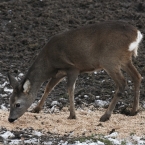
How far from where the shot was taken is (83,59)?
934cm

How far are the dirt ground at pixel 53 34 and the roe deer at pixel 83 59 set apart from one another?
16.9 inches

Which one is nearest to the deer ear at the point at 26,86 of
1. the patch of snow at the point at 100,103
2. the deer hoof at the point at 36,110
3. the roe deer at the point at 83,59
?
the roe deer at the point at 83,59

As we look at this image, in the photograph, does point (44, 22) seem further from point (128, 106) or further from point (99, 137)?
point (99, 137)

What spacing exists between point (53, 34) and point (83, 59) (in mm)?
4900

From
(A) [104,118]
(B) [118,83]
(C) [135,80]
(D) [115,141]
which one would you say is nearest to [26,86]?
(A) [104,118]

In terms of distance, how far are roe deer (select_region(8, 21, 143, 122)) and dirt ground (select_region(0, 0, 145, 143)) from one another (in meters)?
0.43

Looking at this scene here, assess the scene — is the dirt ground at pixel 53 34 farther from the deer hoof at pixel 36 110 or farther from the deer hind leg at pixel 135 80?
the deer hoof at pixel 36 110

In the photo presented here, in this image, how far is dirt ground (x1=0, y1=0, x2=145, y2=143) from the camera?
335 inches

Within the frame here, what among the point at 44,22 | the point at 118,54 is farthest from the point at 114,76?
the point at 44,22

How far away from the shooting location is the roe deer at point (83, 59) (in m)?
9.12

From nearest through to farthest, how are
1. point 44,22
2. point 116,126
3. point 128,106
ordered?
1. point 116,126
2. point 128,106
3. point 44,22

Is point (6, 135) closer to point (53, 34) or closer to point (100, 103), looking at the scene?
point (100, 103)

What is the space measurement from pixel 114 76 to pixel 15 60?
4.18 metres

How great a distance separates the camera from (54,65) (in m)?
9.44
